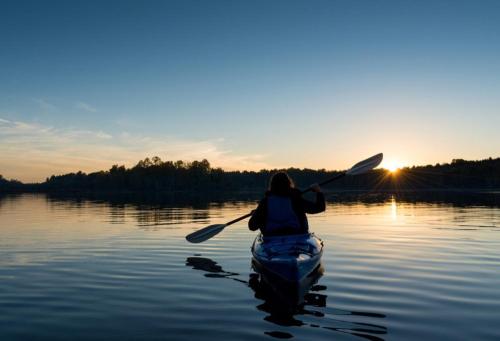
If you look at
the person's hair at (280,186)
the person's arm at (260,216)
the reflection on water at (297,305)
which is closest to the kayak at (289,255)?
the reflection on water at (297,305)

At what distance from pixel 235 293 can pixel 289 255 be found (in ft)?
4.69

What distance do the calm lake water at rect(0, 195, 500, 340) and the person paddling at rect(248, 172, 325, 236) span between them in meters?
1.35

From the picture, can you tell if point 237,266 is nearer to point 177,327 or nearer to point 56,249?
point 177,327

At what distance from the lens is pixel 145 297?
370 inches

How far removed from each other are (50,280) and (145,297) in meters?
3.39

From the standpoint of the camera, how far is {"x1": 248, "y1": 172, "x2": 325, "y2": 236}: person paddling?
11.5 m

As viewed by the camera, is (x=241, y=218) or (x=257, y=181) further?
(x=257, y=181)

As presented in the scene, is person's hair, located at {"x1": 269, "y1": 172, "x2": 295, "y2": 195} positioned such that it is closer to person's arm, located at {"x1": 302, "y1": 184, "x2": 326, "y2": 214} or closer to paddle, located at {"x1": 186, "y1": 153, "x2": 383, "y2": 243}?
→ person's arm, located at {"x1": 302, "y1": 184, "x2": 326, "y2": 214}

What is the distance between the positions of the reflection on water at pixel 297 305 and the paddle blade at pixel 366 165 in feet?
16.7

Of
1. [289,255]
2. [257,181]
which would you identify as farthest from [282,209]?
[257,181]

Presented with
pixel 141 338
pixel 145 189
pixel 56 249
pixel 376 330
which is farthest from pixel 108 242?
pixel 145 189

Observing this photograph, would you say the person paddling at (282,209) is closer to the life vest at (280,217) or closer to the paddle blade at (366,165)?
the life vest at (280,217)

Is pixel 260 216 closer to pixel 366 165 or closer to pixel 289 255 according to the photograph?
pixel 289 255

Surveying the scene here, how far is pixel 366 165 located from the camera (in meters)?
16.7
